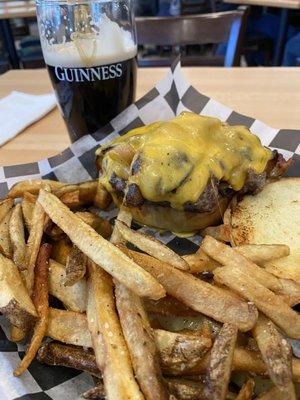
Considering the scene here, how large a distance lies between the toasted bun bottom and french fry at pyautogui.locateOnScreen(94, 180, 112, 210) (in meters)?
0.11

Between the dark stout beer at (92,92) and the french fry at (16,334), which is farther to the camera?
the dark stout beer at (92,92)

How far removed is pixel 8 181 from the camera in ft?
5.37

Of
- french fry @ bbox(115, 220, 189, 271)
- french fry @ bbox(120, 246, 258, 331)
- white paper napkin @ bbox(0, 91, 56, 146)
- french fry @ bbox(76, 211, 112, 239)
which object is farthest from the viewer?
white paper napkin @ bbox(0, 91, 56, 146)

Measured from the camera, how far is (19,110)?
2316mm

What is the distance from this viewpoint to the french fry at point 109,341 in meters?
0.85

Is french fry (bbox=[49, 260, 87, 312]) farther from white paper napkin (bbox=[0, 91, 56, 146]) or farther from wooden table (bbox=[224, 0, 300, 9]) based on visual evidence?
wooden table (bbox=[224, 0, 300, 9])

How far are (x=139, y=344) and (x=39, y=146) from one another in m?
1.29

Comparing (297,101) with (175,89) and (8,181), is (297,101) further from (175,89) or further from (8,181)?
(8,181)

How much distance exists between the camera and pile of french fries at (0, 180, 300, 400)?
2.87 feet

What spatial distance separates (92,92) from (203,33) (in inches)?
56.3

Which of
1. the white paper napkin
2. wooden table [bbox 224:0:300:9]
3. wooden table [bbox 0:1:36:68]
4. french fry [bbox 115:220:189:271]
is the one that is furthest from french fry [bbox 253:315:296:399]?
wooden table [bbox 0:1:36:68]

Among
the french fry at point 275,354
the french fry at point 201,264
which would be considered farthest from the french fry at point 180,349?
the french fry at point 201,264

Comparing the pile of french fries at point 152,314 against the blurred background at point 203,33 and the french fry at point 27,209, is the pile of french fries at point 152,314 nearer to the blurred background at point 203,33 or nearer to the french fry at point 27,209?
the french fry at point 27,209

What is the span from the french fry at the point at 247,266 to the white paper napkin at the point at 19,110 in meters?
1.28
